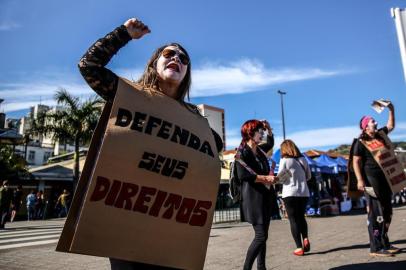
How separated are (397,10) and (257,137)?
6.45 ft

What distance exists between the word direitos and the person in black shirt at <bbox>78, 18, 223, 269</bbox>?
0.29 m

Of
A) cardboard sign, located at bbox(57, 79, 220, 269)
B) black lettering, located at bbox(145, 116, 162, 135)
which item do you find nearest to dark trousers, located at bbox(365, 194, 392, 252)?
cardboard sign, located at bbox(57, 79, 220, 269)

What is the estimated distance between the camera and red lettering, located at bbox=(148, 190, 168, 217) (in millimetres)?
1700

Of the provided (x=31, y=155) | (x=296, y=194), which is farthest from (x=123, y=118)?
(x=31, y=155)

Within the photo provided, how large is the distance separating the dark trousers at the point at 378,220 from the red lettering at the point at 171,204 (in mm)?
4117

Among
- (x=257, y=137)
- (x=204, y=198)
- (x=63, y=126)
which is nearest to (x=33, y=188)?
(x=63, y=126)

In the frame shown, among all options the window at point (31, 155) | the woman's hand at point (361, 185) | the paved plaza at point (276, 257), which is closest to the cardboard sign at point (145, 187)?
the paved plaza at point (276, 257)

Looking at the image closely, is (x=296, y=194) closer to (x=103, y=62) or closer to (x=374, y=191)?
(x=374, y=191)

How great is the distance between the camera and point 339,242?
6438mm

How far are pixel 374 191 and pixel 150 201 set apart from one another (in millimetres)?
4227

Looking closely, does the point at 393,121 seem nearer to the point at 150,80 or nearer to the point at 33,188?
the point at 150,80

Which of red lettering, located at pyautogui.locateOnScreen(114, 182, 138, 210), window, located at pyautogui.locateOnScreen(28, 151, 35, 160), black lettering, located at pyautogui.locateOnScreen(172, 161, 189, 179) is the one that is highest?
window, located at pyautogui.locateOnScreen(28, 151, 35, 160)

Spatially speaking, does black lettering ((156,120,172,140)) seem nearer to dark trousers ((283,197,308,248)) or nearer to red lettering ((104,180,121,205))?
red lettering ((104,180,121,205))

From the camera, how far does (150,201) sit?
1.69 metres
